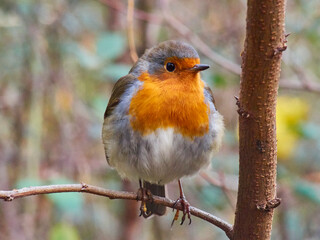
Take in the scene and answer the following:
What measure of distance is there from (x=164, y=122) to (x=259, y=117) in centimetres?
98

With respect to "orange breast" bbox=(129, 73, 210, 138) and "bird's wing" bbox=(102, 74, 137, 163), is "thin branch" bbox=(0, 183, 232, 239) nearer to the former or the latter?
"orange breast" bbox=(129, 73, 210, 138)

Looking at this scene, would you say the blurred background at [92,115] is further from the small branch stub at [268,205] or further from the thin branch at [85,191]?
the small branch stub at [268,205]

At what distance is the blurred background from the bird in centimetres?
53

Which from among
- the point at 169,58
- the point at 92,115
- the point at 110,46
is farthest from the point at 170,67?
the point at 92,115

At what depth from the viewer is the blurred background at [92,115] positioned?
354 cm

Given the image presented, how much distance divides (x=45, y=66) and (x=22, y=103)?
0.35 meters

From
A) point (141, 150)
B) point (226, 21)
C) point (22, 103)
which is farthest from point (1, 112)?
point (226, 21)

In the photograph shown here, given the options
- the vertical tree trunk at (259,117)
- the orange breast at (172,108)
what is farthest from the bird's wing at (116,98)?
the vertical tree trunk at (259,117)

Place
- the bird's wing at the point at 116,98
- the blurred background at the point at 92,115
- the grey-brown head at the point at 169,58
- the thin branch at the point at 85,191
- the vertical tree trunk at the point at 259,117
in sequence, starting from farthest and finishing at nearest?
the blurred background at the point at 92,115 → the bird's wing at the point at 116,98 → the grey-brown head at the point at 169,58 → the thin branch at the point at 85,191 → the vertical tree trunk at the point at 259,117

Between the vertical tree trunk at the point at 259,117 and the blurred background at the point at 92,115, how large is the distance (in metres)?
1.35

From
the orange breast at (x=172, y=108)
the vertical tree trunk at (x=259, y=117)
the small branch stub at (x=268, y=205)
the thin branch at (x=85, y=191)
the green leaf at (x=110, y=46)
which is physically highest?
the green leaf at (x=110, y=46)

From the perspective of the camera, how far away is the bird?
2.54 m

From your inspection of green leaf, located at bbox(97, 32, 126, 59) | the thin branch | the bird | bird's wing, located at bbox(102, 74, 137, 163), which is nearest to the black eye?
the bird

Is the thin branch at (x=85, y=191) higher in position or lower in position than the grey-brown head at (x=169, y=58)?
lower
